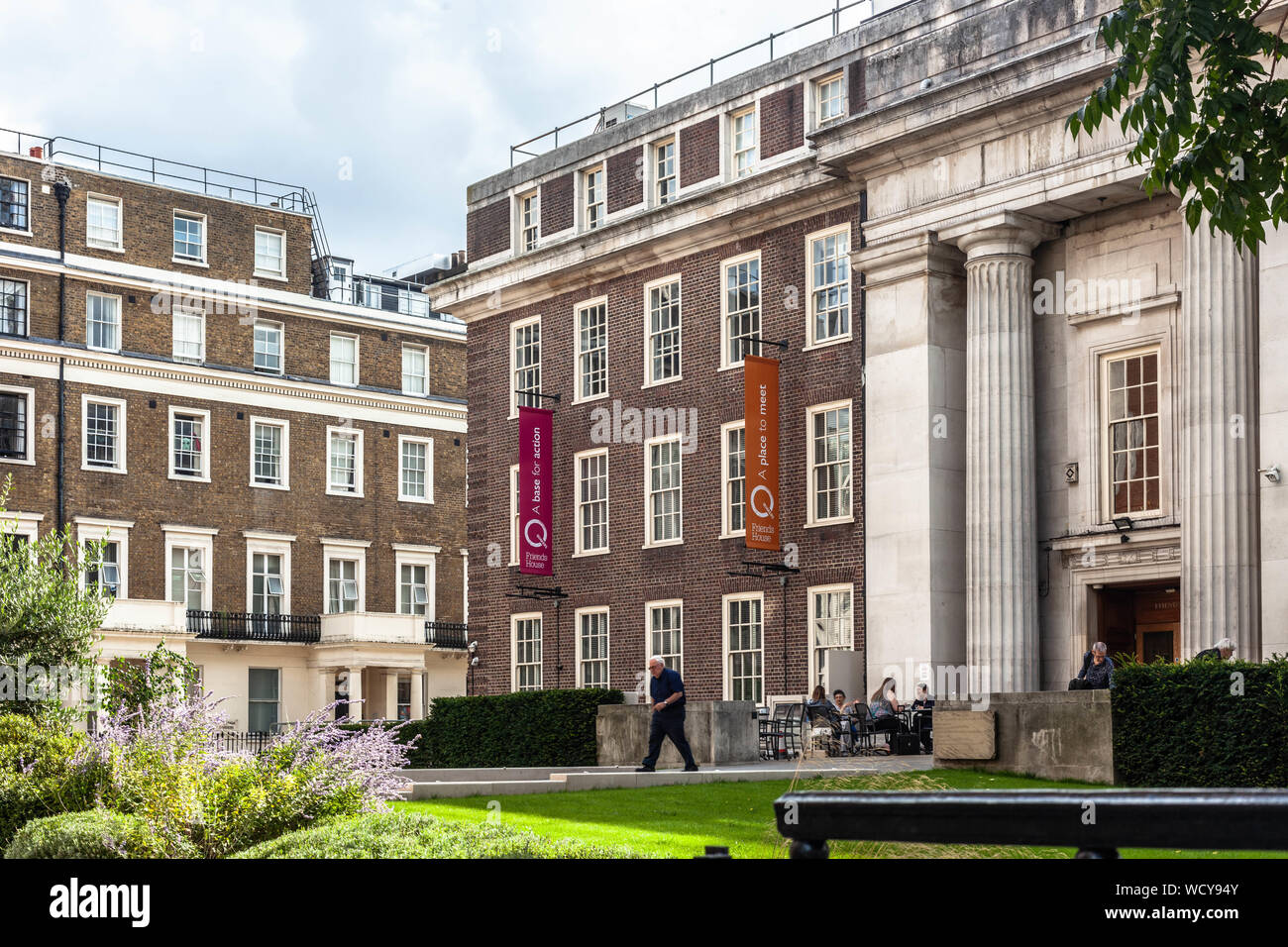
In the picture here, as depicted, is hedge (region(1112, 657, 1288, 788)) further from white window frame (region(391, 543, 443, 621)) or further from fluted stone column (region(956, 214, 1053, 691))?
white window frame (region(391, 543, 443, 621))

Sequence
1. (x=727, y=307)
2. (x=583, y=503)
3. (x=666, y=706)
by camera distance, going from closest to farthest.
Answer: (x=666, y=706) < (x=727, y=307) < (x=583, y=503)

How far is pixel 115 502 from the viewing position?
53.9m

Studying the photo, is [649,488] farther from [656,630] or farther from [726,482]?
[656,630]

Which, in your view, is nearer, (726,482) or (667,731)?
(667,731)

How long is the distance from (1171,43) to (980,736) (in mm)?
12011

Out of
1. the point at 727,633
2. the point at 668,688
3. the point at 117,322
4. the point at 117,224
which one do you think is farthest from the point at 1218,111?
the point at 117,224

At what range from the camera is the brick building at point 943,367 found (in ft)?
83.3

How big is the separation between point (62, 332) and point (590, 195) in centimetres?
2219

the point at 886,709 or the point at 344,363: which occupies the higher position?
the point at 344,363

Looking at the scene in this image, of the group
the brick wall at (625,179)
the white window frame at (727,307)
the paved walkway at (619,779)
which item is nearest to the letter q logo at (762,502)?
the white window frame at (727,307)

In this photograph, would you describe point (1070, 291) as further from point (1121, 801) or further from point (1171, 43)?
point (1121, 801)

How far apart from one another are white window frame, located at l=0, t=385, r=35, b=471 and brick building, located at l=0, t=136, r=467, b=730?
2.8 inches

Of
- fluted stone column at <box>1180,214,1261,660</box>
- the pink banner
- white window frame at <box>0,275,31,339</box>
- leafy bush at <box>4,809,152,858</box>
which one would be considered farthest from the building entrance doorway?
white window frame at <box>0,275,31,339</box>

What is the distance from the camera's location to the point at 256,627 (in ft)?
186
